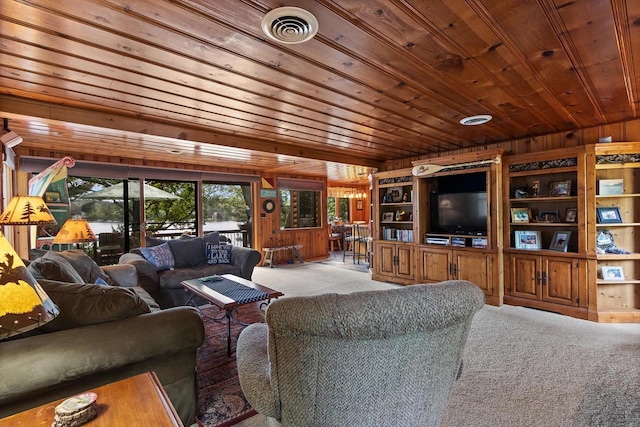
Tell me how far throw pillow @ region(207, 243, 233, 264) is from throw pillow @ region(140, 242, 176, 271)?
1.61ft

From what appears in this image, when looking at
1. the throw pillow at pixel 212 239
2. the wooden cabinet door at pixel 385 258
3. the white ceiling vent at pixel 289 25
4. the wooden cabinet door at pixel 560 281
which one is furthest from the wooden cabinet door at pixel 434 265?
the white ceiling vent at pixel 289 25

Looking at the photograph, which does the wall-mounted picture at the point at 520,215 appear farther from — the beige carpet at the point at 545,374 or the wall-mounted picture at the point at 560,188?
the beige carpet at the point at 545,374

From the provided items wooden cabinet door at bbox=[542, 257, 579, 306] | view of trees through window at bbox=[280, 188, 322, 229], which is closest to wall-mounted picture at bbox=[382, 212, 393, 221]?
wooden cabinet door at bbox=[542, 257, 579, 306]

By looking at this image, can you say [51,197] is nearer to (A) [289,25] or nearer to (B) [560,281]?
(A) [289,25]

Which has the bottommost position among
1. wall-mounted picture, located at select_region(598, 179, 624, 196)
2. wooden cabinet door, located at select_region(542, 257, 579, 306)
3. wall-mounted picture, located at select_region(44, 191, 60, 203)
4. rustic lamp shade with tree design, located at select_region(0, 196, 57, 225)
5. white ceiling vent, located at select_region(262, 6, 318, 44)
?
wooden cabinet door, located at select_region(542, 257, 579, 306)

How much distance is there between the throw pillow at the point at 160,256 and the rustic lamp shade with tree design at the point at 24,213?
1.45 meters

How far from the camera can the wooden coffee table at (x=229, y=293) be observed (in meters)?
2.72

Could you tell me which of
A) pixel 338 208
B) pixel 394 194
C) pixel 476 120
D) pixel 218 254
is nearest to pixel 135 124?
pixel 218 254

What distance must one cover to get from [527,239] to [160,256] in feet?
15.7

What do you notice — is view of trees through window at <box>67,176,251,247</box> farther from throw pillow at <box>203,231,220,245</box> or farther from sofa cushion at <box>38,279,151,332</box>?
sofa cushion at <box>38,279,151,332</box>

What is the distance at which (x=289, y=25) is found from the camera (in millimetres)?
1553

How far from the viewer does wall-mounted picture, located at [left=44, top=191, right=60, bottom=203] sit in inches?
191

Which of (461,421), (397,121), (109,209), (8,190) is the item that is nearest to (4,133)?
(8,190)

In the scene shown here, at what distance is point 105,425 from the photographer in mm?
952
